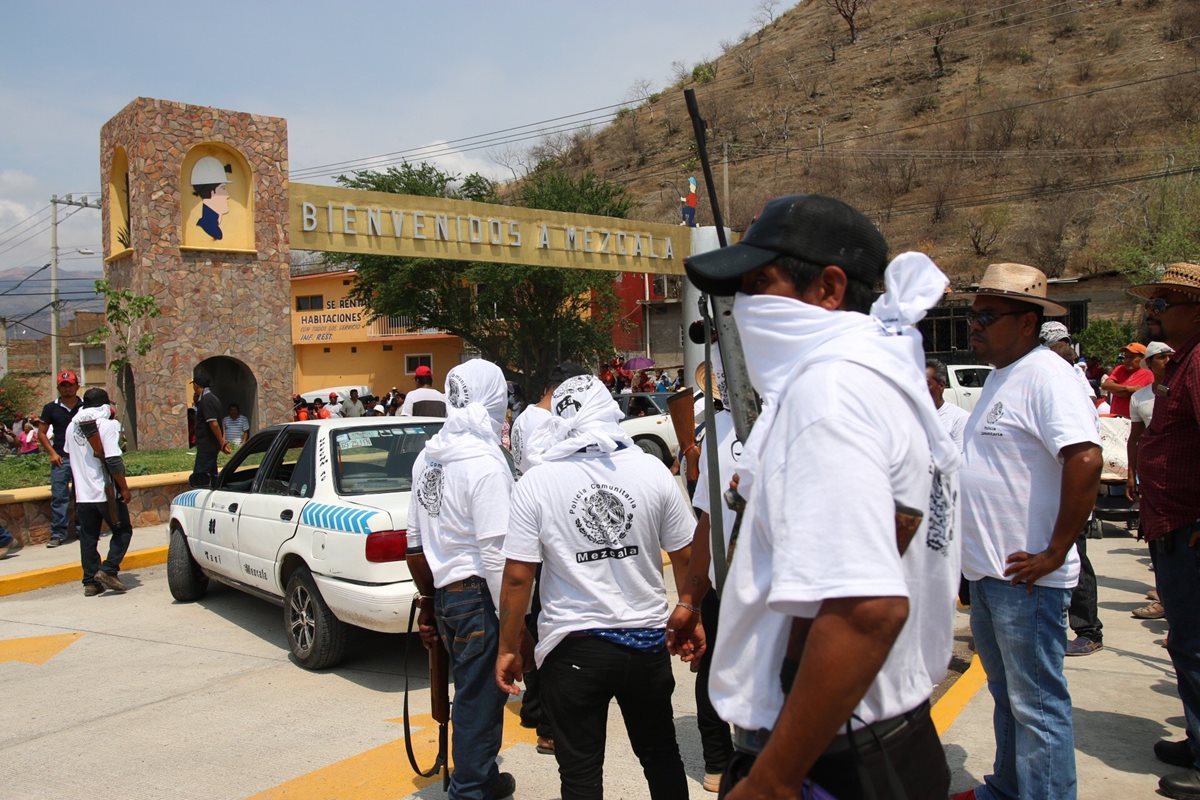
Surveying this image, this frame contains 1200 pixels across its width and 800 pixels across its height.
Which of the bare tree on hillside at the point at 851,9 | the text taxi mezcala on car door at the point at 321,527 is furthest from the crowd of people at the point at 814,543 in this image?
the bare tree on hillside at the point at 851,9

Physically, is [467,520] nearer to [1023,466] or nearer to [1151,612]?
[1023,466]

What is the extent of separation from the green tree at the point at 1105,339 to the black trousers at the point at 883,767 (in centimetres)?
2412

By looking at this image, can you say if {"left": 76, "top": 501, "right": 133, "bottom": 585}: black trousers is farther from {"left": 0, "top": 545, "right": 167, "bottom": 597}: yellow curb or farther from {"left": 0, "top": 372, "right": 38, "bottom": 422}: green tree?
{"left": 0, "top": 372, "right": 38, "bottom": 422}: green tree

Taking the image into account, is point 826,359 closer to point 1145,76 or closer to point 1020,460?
point 1020,460

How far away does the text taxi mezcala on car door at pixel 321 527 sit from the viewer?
534 centimetres

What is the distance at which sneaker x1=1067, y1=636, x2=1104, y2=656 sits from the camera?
534 cm

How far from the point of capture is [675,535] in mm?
3293

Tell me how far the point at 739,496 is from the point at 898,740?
52cm

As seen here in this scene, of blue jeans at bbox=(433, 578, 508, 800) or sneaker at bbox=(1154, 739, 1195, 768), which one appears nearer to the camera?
blue jeans at bbox=(433, 578, 508, 800)

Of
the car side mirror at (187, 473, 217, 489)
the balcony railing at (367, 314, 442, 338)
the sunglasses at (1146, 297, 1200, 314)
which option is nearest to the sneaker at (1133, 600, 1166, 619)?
the sunglasses at (1146, 297, 1200, 314)

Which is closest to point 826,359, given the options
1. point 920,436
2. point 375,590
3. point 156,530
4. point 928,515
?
point 920,436

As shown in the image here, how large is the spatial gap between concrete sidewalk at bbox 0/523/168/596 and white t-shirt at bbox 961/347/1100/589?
858 centimetres

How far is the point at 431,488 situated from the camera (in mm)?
3734

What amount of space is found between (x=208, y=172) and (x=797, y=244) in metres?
19.3
